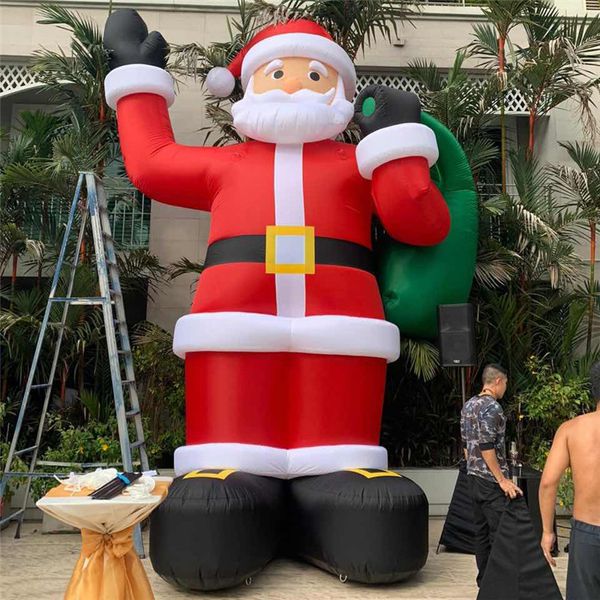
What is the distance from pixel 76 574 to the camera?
2.75 m

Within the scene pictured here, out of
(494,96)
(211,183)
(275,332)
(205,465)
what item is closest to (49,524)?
(205,465)

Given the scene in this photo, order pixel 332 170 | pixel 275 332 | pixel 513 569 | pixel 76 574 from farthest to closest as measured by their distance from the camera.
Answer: pixel 332 170, pixel 275 332, pixel 513 569, pixel 76 574

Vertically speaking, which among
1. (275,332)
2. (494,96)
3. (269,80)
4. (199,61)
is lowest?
(275,332)

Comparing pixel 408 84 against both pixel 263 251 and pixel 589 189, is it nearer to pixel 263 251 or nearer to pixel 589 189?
pixel 589 189

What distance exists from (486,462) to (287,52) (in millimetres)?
3213

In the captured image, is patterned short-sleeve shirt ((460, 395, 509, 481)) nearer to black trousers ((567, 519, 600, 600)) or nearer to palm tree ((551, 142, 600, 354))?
black trousers ((567, 519, 600, 600))

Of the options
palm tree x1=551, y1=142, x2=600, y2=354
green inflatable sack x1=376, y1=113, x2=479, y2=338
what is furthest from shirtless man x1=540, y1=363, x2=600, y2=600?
palm tree x1=551, y1=142, x2=600, y2=354

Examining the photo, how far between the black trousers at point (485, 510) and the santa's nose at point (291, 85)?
2.97 metres

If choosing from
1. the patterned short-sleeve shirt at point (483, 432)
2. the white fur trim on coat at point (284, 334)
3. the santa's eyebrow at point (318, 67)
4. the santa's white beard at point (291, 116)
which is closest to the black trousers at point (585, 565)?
the patterned short-sleeve shirt at point (483, 432)

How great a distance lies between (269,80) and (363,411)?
100 inches

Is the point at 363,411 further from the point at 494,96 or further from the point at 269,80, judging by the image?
the point at 494,96

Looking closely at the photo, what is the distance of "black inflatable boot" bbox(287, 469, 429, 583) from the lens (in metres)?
3.72

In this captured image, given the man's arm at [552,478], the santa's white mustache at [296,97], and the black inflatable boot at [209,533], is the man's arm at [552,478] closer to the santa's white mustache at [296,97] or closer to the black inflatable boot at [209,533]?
the black inflatable boot at [209,533]

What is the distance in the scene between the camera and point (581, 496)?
2.55 metres
